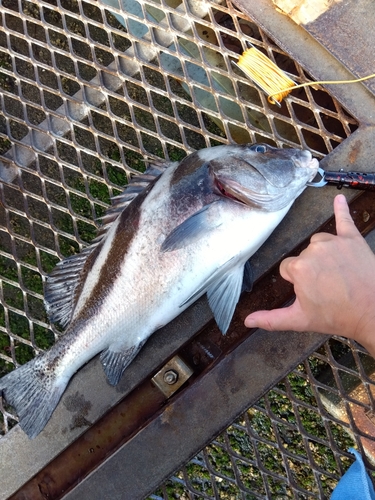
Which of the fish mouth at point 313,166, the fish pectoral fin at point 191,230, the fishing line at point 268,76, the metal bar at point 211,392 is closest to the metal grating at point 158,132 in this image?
the fishing line at point 268,76

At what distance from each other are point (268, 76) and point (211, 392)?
203 cm

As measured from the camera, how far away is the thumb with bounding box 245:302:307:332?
2.22 m

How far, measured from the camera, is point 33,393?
2602mm

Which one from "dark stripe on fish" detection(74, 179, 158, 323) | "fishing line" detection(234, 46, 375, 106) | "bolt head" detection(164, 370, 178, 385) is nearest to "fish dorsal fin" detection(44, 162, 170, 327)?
"dark stripe on fish" detection(74, 179, 158, 323)

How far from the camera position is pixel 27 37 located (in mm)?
3107

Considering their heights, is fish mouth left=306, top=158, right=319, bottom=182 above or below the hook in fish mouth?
above

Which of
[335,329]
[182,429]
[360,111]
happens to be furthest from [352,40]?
[182,429]

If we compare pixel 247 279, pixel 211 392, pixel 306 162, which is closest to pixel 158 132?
pixel 306 162

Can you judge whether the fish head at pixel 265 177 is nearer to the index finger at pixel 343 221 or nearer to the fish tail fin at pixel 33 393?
the index finger at pixel 343 221

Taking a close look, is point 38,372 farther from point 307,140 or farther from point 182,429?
point 307,140

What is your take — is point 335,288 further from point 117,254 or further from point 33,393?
point 33,393

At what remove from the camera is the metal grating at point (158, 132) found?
2.80 meters

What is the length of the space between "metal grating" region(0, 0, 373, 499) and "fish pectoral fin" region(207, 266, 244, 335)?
674 millimetres

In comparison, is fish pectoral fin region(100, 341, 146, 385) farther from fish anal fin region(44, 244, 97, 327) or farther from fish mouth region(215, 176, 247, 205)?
fish mouth region(215, 176, 247, 205)
